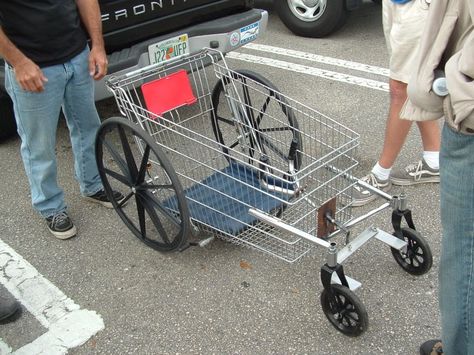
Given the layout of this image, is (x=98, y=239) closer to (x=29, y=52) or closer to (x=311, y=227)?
(x=29, y=52)

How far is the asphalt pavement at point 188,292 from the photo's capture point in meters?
2.29

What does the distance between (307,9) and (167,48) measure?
8.38 ft

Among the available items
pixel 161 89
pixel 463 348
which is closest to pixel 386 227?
pixel 463 348

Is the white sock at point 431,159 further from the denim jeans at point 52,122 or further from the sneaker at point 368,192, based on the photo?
the denim jeans at point 52,122

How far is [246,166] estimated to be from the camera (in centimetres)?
257

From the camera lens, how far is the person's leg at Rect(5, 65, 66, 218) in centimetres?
262

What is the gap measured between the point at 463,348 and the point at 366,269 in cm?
89

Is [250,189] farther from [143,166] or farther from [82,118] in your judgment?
[82,118]

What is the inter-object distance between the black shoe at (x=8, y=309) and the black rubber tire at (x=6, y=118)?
180 centimetres

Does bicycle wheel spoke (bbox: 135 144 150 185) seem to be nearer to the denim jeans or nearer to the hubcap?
the denim jeans

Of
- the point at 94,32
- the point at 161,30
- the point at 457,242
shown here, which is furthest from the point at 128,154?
the point at 457,242

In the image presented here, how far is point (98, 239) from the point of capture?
119 inches

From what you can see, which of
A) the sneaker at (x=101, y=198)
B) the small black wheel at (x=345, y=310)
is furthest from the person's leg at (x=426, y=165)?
the sneaker at (x=101, y=198)

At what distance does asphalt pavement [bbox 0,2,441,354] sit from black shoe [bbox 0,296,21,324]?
0.03 meters
